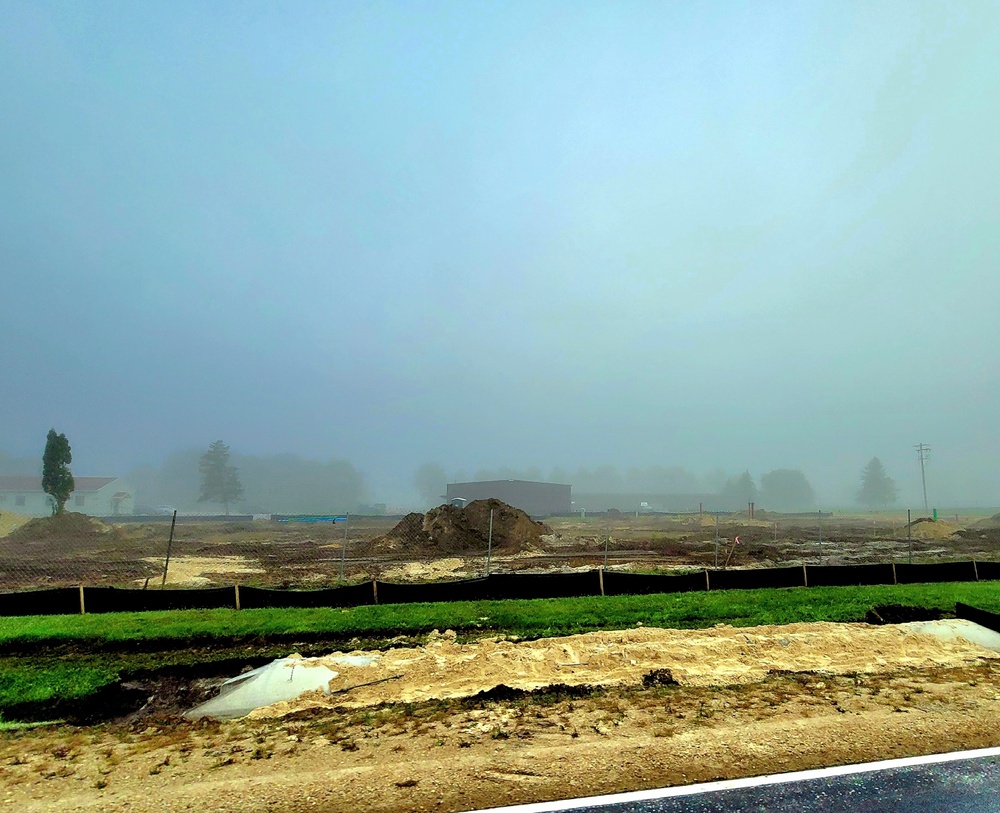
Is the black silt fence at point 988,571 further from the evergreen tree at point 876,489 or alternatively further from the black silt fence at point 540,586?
the evergreen tree at point 876,489

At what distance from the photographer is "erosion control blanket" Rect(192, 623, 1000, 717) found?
779 centimetres

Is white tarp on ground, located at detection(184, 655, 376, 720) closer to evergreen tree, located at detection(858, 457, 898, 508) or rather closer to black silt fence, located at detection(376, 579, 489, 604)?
black silt fence, located at detection(376, 579, 489, 604)

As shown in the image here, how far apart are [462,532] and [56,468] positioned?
44487 mm

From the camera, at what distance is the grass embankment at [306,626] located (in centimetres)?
881

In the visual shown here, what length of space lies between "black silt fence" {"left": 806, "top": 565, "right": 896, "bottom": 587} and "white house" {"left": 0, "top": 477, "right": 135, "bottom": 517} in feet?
320

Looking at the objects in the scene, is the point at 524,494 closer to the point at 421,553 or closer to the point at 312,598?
the point at 421,553

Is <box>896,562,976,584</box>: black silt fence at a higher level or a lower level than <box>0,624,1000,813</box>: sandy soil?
lower

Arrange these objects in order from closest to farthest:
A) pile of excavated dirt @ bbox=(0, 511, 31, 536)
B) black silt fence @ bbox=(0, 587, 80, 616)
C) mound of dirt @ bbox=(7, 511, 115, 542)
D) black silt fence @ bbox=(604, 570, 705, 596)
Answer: black silt fence @ bbox=(0, 587, 80, 616)
black silt fence @ bbox=(604, 570, 705, 596)
mound of dirt @ bbox=(7, 511, 115, 542)
pile of excavated dirt @ bbox=(0, 511, 31, 536)

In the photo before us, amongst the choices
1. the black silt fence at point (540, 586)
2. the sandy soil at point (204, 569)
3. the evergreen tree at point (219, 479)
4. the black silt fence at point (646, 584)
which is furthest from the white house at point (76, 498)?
the black silt fence at point (646, 584)

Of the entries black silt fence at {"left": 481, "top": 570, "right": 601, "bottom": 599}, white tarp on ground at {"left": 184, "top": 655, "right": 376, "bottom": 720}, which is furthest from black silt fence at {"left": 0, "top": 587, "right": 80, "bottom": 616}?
black silt fence at {"left": 481, "top": 570, "right": 601, "bottom": 599}

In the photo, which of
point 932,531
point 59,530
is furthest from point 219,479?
point 932,531

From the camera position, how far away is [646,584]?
48.1 ft

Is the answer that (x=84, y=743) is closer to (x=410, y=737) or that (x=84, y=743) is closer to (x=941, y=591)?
(x=410, y=737)

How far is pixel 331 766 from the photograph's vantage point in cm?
534
